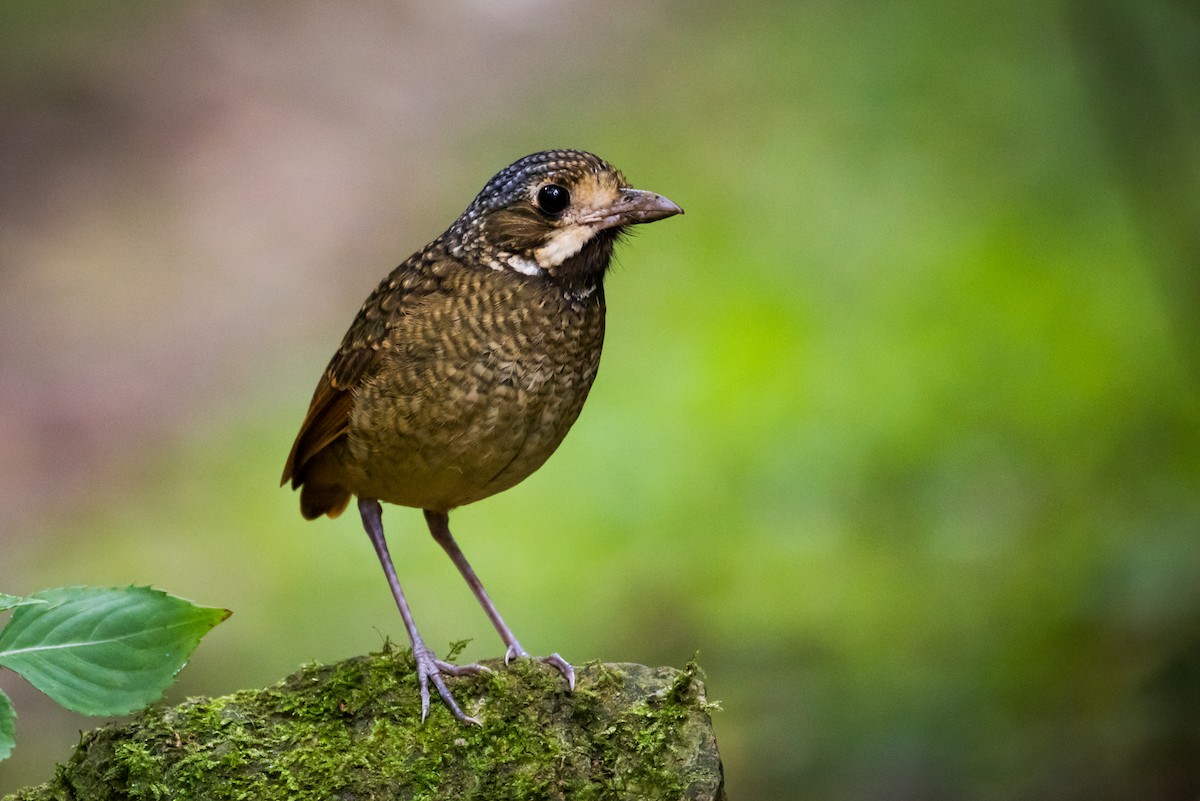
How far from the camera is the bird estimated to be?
376 centimetres

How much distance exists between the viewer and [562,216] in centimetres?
392

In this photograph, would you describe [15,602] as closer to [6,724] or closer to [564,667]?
[6,724]

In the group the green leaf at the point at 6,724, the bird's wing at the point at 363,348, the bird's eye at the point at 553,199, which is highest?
the bird's eye at the point at 553,199

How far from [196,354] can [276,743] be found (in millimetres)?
6975

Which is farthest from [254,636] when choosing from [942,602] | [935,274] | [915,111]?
[915,111]

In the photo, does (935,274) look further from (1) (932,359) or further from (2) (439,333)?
(2) (439,333)

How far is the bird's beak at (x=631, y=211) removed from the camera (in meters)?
3.83

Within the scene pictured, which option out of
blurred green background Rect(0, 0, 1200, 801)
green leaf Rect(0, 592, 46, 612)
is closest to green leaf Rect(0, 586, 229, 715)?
green leaf Rect(0, 592, 46, 612)

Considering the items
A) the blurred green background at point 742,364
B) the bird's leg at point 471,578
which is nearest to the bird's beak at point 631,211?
the blurred green background at point 742,364

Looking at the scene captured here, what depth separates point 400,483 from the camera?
154 inches

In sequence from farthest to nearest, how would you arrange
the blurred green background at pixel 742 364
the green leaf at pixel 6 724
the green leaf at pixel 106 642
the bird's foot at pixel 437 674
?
the blurred green background at pixel 742 364, the bird's foot at pixel 437 674, the green leaf at pixel 106 642, the green leaf at pixel 6 724

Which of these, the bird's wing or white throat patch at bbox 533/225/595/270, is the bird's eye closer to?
white throat patch at bbox 533/225/595/270

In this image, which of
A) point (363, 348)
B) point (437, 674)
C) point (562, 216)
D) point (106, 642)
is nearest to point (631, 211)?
point (562, 216)

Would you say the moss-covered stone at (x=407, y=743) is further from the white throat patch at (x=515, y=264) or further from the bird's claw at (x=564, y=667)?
the white throat patch at (x=515, y=264)
